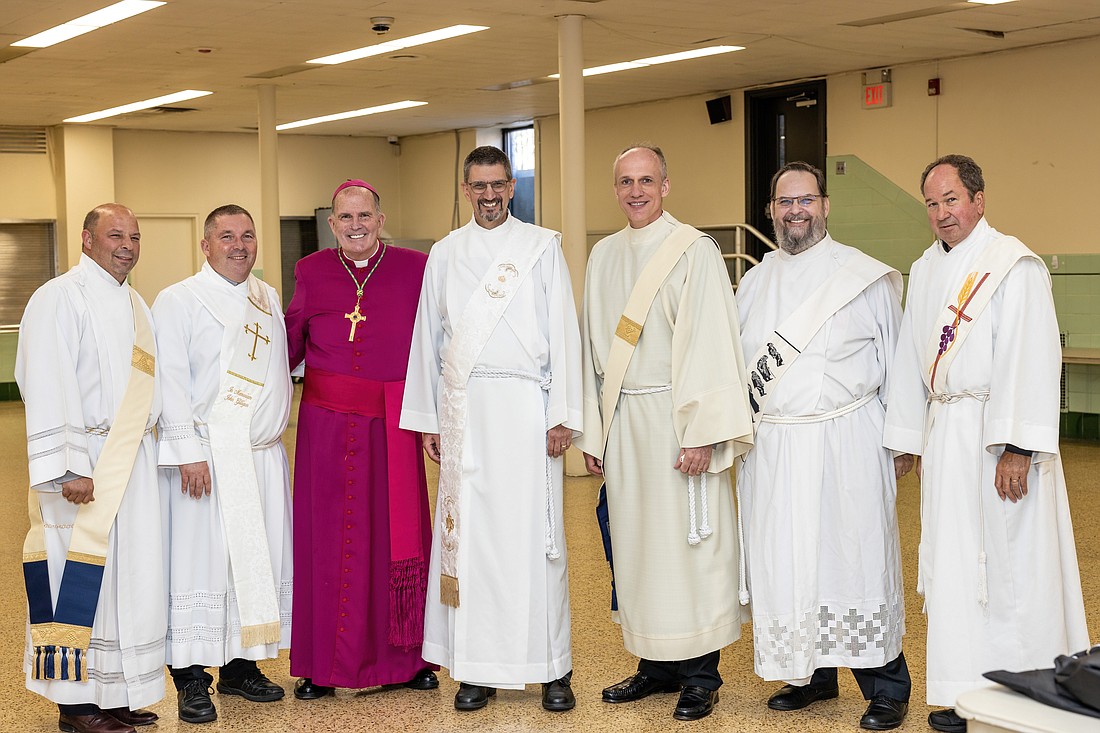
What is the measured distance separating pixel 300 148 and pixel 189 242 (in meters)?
1.93

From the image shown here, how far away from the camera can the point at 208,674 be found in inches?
165

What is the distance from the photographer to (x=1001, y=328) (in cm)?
359

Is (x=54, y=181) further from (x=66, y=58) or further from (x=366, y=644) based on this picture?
(x=366, y=644)

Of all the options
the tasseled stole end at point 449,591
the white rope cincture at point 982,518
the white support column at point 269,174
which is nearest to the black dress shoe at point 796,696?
the white rope cincture at point 982,518

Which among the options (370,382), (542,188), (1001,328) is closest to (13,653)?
(370,382)

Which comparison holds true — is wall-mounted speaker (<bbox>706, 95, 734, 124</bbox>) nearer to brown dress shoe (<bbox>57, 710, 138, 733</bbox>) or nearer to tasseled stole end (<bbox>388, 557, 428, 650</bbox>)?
tasseled stole end (<bbox>388, 557, 428, 650</bbox>)

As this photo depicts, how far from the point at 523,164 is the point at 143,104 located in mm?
4668

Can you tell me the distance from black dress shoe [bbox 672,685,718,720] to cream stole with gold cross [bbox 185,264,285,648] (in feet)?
4.47

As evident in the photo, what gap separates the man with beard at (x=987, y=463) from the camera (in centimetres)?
355

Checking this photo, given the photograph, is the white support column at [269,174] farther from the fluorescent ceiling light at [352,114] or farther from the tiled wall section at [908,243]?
the tiled wall section at [908,243]

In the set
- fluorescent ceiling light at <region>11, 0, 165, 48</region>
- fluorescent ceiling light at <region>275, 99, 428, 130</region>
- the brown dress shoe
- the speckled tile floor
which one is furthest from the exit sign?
the brown dress shoe

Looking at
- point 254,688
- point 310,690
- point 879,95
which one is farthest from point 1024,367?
point 879,95

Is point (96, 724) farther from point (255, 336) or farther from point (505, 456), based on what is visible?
point (505, 456)

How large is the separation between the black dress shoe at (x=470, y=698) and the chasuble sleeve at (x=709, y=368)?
42.3 inches
